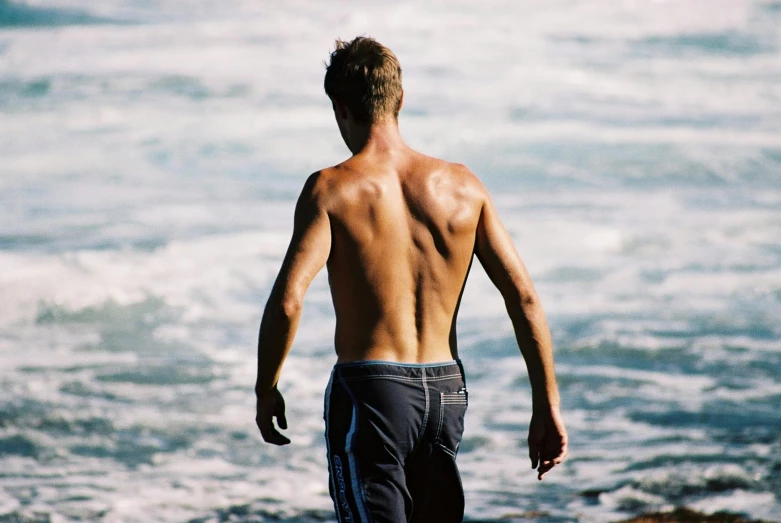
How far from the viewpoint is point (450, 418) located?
302cm

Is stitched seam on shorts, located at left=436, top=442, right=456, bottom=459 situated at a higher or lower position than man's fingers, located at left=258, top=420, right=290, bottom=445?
lower

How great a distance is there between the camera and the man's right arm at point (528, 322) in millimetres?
3086

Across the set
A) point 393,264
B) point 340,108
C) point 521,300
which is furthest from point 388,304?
point 340,108

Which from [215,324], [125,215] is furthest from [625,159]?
[215,324]

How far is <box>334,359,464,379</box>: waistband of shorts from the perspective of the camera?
294 cm

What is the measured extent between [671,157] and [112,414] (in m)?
16.2

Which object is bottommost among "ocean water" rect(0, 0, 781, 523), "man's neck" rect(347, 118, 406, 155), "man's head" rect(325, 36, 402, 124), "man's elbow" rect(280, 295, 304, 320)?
"ocean water" rect(0, 0, 781, 523)

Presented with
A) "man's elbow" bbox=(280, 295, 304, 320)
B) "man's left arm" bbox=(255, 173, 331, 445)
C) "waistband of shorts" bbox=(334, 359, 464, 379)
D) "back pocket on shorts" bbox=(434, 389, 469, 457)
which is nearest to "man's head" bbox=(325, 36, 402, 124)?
"man's left arm" bbox=(255, 173, 331, 445)

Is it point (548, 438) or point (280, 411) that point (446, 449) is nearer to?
point (548, 438)

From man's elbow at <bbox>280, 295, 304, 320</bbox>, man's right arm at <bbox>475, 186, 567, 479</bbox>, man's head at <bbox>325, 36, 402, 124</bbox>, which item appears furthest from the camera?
man's right arm at <bbox>475, 186, 567, 479</bbox>

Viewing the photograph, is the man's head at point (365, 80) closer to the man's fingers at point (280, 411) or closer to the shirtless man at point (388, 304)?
the shirtless man at point (388, 304)

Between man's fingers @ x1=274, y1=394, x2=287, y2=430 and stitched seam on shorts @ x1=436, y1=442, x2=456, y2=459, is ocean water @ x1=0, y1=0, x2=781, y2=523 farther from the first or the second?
man's fingers @ x1=274, y1=394, x2=287, y2=430

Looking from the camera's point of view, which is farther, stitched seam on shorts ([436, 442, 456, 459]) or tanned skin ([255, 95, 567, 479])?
stitched seam on shorts ([436, 442, 456, 459])

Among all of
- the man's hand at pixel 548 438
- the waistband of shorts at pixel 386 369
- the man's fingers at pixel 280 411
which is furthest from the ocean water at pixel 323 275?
the man's fingers at pixel 280 411
